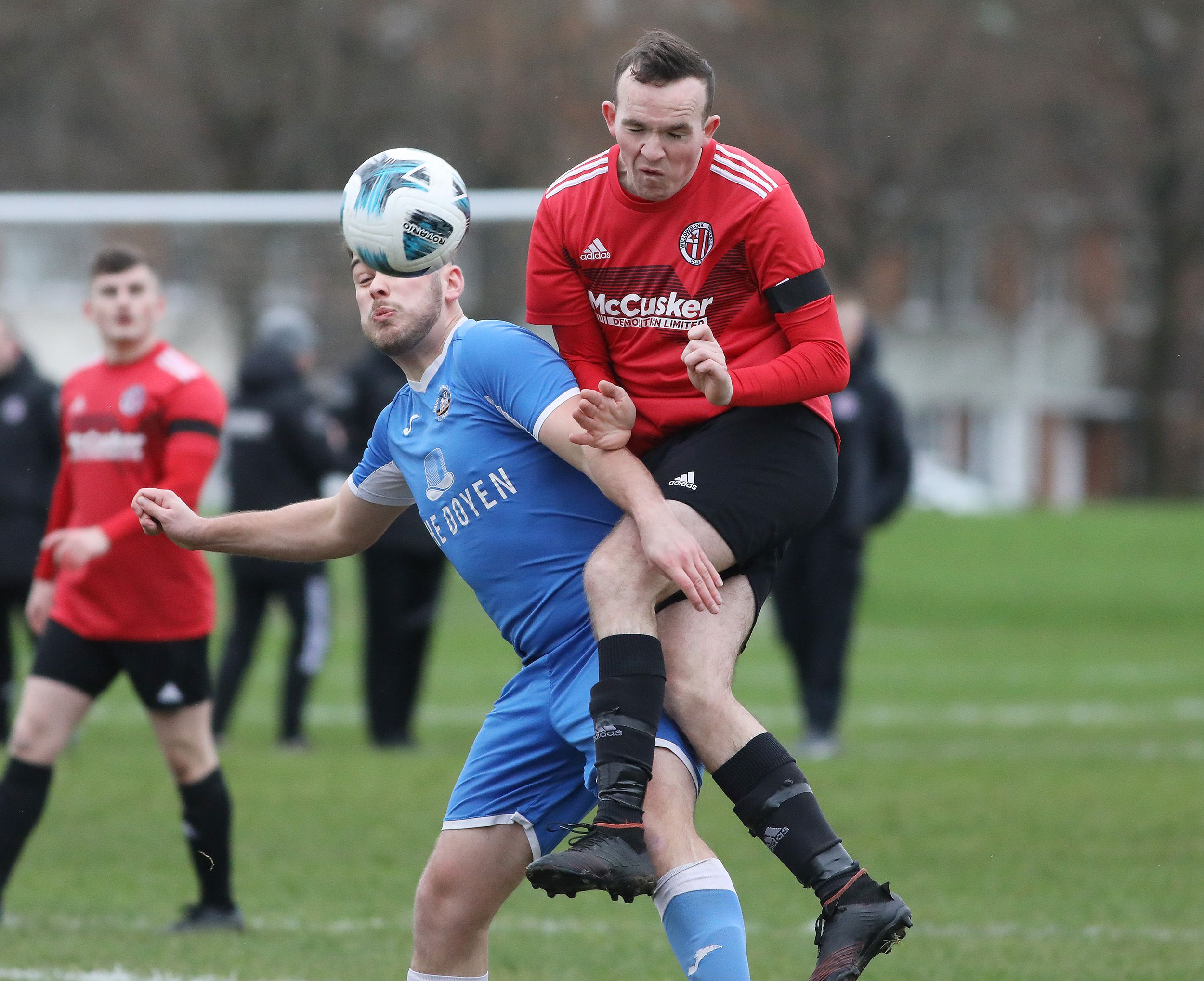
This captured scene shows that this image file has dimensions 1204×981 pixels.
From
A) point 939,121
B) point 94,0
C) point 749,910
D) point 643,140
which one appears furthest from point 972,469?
point 643,140

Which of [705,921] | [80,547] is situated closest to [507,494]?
[705,921]

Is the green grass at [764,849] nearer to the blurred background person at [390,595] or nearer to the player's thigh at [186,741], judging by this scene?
the blurred background person at [390,595]

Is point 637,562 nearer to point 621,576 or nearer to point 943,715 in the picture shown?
point 621,576

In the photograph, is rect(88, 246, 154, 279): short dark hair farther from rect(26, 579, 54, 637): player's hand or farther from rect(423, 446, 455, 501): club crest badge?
rect(423, 446, 455, 501): club crest badge

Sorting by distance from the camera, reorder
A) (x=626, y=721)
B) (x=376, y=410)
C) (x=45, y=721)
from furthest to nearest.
A: (x=376, y=410) < (x=45, y=721) < (x=626, y=721)

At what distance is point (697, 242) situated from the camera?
436cm

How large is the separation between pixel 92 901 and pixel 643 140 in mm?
4425

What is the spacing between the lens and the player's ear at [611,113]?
14.4ft

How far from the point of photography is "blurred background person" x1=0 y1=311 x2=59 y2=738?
10797 millimetres

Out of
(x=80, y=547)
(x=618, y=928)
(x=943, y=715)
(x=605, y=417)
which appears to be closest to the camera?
(x=605, y=417)

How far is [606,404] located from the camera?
4.18 metres

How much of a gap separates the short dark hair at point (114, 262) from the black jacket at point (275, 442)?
14.0ft

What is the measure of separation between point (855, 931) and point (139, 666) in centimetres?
343

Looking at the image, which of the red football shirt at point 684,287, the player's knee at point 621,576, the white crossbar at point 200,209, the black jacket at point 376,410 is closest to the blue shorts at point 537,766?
the player's knee at point 621,576
